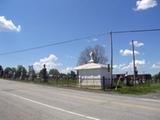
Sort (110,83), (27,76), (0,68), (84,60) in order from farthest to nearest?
(84,60)
(0,68)
(27,76)
(110,83)

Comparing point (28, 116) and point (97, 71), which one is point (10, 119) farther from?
point (97, 71)

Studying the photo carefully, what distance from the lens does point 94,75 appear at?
1458 inches

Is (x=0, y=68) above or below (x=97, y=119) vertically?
above

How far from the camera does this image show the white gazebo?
35491 mm

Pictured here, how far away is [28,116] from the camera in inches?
460

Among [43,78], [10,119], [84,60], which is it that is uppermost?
[84,60]

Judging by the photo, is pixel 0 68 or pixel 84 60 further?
pixel 84 60

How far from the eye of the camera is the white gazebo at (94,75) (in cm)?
3549

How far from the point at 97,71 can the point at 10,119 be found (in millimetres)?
26254

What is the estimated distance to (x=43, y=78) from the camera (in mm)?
48719

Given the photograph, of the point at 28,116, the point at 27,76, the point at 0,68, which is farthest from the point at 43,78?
the point at 28,116

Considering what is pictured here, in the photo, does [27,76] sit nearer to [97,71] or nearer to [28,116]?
[97,71]

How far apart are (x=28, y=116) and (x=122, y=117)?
3.63 meters

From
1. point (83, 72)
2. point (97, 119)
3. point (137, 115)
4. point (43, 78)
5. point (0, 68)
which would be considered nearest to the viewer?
point (97, 119)
